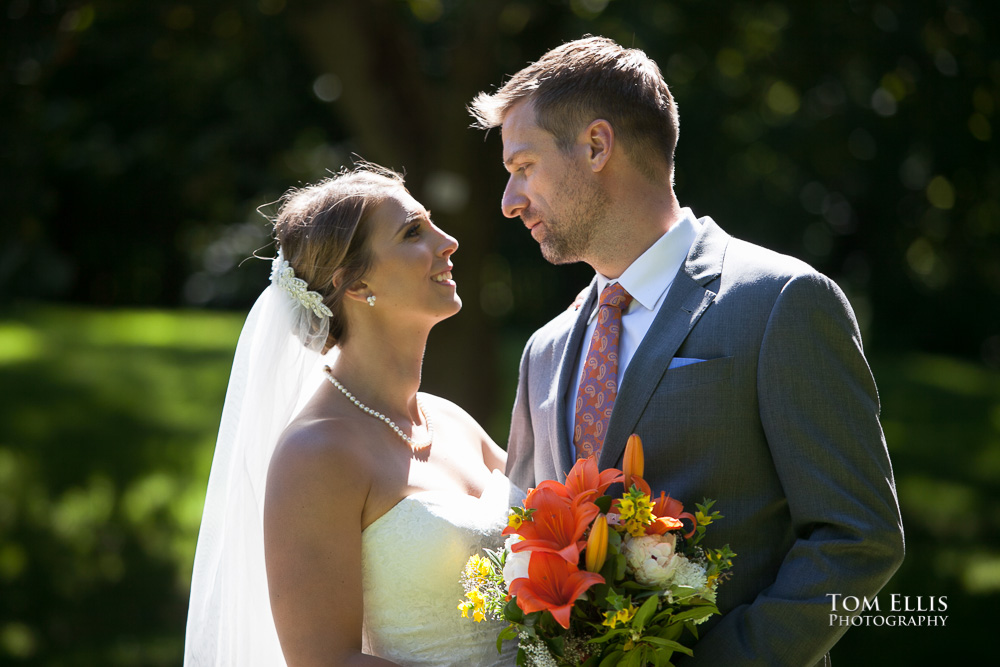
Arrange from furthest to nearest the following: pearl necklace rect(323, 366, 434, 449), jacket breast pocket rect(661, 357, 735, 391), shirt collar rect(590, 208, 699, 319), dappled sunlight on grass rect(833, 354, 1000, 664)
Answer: dappled sunlight on grass rect(833, 354, 1000, 664), pearl necklace rect(323, 366, 434, 449), shirt collar rect(590, 208, 699, 319), jacket breast pocket rect(661, 357, 735, 391)

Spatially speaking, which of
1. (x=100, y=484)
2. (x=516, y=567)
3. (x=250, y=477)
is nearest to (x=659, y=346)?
(x=516, y=567)

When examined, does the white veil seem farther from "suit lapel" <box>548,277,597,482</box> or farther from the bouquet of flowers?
the bouquet of flowers

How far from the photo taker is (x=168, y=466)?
948cm

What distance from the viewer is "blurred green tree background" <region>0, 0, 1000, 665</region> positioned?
6453 millimetres

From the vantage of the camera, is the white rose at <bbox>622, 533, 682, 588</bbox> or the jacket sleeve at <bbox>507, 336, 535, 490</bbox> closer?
the white rose at <bbox>622, 533, 682, 588</bbox>

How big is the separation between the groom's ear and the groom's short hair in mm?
31

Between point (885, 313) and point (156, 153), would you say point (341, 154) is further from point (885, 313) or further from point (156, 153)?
point (885, 313)

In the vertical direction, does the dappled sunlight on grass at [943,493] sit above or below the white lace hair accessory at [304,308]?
below

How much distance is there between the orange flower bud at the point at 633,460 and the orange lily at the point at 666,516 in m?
0.10

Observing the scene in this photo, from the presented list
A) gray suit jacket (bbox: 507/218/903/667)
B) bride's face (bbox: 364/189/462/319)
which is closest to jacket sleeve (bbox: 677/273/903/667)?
gray suit jacket (bbox: 507/218/903/667)

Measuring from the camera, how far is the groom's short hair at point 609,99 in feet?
10.1

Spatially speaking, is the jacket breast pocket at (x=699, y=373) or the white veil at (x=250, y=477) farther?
the white veil at (x=250, y=477)

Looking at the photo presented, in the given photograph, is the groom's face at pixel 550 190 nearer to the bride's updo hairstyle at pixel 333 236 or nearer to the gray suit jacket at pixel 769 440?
the gray suit jacket at pixel 769 440

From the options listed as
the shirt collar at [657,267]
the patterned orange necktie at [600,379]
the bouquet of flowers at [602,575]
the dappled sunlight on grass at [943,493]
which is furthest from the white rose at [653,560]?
the dappled sunlight on grass at [943,493]
